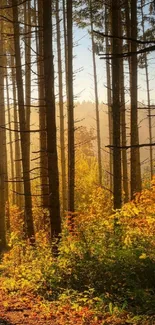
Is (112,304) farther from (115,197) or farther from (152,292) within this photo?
(115,197)

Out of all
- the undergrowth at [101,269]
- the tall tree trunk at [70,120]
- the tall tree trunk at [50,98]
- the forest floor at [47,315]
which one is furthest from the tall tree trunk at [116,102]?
the tall tree trunk at [70,120]

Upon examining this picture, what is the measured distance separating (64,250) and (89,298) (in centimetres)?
131

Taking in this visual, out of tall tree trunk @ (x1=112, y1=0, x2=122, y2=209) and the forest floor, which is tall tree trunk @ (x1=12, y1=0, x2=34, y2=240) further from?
the forest floor

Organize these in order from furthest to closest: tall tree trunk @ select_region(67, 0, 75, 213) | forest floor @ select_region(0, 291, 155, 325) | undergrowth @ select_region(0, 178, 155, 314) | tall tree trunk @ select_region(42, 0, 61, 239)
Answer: tall tree trunk @ select_region(67, 0, 75, 213) < tall tree trunk @ select_region(42, 0, 61, 239) < undergrowth @ select_region(0, 178, 155, 314) < forest floor @ select_region(0, 291, 155, 325)

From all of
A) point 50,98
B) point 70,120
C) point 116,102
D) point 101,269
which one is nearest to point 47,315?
point 101,269

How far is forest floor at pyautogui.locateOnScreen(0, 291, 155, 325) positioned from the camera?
514cm

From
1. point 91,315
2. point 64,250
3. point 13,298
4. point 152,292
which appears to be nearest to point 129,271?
point 152,292

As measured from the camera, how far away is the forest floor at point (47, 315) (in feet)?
16.9

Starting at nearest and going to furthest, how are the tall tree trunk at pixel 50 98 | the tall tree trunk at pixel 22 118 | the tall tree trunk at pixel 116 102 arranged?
1. the tall tree trunk at pixel 50 98
2. the tall tree trunk at pixel 116 102
3. the tall tree trunk at pixel 22 118

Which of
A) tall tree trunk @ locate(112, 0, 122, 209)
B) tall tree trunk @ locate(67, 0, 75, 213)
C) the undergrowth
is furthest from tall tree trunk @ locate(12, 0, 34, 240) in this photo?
tall tree trunk @ locate(67, 0, 75, 213)

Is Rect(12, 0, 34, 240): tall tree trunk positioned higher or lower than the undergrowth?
higher

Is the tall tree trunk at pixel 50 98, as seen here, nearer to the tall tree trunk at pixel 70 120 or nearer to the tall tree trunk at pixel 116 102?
the tall tree trunk at pixel 116 102

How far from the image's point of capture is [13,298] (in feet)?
23.0

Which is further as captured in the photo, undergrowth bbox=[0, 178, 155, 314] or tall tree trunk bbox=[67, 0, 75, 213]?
tall tree trunk bbox=[67, 0, 75, 213]
